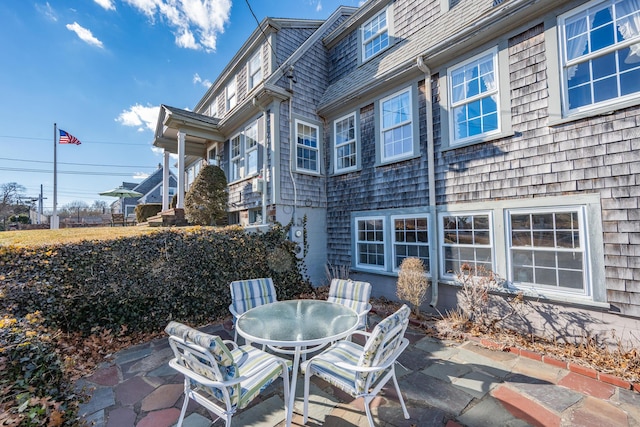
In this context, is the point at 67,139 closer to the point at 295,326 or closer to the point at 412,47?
the point at 412,47

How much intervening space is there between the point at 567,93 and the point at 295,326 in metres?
5.30

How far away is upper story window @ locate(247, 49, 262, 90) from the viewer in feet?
29.7

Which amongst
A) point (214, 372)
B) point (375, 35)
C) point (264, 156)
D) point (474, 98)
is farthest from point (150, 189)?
point (214, 372)

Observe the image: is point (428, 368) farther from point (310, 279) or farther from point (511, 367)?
point (310, 279)

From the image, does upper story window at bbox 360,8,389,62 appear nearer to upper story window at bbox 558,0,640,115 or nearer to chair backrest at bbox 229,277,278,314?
upper story window at bbox 558,0,640,115

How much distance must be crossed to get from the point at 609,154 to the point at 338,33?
300 inches

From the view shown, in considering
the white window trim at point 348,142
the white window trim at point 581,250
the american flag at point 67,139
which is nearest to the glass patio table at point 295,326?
the white window trim at point 581,250

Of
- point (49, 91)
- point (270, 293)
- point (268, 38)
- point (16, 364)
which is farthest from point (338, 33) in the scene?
point (49, 91)

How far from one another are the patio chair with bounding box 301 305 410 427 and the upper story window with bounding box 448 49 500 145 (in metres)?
4.16

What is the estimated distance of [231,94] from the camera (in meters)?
11.0

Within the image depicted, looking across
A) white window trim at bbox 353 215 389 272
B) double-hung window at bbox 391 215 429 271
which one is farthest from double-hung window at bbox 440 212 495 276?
white window trim at bbox 353 215 389 272

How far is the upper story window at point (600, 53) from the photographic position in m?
3.71

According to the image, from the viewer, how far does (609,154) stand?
12.4 ft

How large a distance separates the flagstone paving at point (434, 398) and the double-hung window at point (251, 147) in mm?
5680
